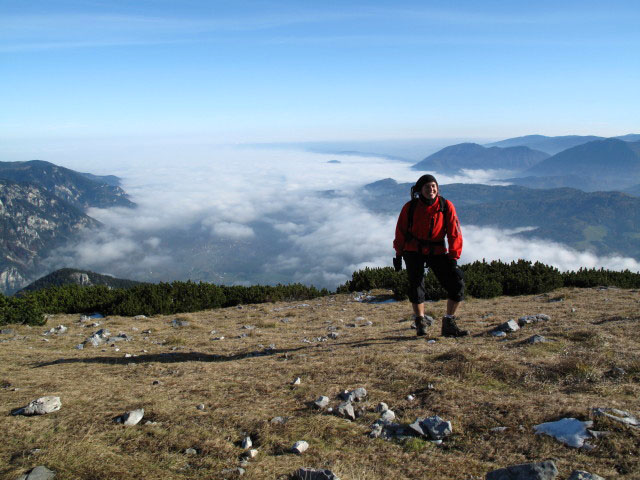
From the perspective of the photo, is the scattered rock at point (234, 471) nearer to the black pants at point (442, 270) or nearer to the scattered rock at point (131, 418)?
the scattered rock at point (131, 418)

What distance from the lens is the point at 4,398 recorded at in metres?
5.54

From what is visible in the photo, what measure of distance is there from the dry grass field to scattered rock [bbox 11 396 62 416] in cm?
12

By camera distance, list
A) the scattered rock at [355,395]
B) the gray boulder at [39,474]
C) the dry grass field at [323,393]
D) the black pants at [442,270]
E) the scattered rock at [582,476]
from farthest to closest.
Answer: the black pants at [442,270]
the scattered rock at [355,395]
the dry grass field at [323,393]
the gray boulder at [39,474]
the scattered rock at [582,476]

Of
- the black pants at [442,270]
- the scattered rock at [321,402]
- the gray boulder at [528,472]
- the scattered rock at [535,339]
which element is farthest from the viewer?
the black pants at [442,270]

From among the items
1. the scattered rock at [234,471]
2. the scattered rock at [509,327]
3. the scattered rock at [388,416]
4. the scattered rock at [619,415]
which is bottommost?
the scattered rock at [509,327]

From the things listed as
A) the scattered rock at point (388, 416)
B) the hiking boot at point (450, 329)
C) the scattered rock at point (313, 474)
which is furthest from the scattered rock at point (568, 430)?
the hiking boot at point (450, 329)

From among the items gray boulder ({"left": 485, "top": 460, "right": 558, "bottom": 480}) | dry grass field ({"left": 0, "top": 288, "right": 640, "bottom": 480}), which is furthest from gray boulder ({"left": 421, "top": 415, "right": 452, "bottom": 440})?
gray boulder ({"left": 485, "top": 460, "right": 558, "bottom": 480})

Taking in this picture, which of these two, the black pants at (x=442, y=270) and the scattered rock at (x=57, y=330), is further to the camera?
the scattered rock at (x=57, y=330)


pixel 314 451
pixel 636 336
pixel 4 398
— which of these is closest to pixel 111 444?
pixel 314 451

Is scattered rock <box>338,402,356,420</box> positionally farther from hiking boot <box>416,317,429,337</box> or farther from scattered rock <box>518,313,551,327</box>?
scattered rock <box>518,313,551,327</box>

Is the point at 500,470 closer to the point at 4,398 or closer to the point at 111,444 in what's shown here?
the point at 111,444

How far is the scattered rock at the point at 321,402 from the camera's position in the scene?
4926mm

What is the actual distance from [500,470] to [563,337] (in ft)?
15.2

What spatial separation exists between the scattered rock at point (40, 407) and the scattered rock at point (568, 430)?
5.63m
